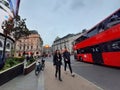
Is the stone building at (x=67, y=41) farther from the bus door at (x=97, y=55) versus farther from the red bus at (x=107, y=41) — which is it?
the red bus at (x=107, y=41)

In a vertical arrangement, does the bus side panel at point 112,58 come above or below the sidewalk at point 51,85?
above

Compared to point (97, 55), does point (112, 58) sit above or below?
below

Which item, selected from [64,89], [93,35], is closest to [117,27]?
[93,35]

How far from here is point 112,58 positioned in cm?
1354

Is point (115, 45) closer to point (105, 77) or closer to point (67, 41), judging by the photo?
point (105, 77)

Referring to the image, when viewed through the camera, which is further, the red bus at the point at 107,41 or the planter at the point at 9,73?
the red bus at the point at 107,41

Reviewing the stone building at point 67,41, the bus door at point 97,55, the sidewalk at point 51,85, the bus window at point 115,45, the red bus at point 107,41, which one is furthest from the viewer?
the stone building at point 67,41

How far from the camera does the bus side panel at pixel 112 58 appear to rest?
1281cm

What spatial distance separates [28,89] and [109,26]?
9533 millimetres

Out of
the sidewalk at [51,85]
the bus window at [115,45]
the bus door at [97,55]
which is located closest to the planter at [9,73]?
the sidewalk at [51,85]

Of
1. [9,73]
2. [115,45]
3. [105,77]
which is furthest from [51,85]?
[115,45]

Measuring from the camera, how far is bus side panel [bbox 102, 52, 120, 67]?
12.8 metres

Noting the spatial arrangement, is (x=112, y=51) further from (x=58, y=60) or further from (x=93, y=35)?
(x=58, y=60)

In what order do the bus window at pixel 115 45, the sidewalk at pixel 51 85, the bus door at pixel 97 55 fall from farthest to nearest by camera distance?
the bus door at pixel 97 55 → the bus window at pixel 115 45 → the sidewalk at pixel 51 85
